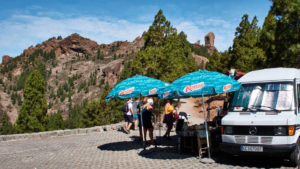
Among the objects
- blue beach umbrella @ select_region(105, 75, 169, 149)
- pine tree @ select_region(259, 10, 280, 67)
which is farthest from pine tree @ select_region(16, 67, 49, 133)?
pine tree @ select_region(259, 10, 280, 67)

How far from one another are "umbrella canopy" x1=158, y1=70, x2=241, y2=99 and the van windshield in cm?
58

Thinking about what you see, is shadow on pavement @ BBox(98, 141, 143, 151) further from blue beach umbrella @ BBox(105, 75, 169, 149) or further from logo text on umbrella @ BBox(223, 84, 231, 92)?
logo text on umbrella @ BBox(223, 84, 231, 92)

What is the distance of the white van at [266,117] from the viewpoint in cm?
667

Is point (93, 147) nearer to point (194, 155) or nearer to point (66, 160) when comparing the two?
point (66, 160)

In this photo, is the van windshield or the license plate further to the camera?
the van windshield

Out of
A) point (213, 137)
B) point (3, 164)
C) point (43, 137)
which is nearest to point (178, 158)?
point (213, 137)

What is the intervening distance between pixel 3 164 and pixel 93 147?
347 cm

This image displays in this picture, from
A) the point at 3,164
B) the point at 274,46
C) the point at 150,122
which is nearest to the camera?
the point at 3,164

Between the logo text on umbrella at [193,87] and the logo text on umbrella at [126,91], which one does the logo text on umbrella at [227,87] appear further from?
the logo text on umbrella at [126,91]

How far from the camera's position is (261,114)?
23.9 ft

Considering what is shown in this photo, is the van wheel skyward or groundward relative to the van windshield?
groundward

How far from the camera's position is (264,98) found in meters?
7.75

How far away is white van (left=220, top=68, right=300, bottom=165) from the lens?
21.9 ft

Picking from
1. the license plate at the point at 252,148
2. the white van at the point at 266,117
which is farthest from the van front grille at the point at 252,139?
the license plate at the point at 252,148
